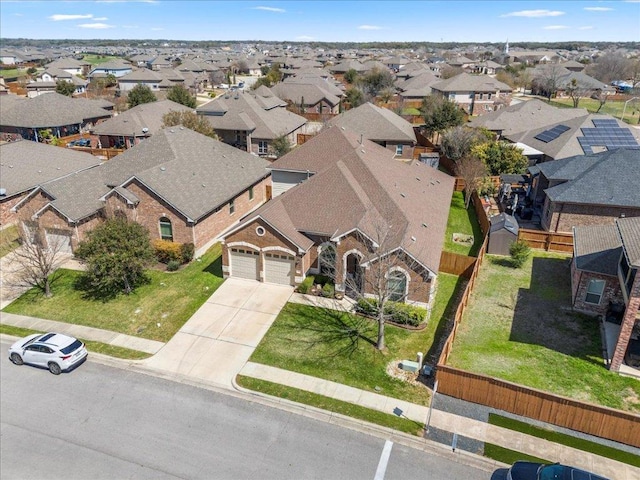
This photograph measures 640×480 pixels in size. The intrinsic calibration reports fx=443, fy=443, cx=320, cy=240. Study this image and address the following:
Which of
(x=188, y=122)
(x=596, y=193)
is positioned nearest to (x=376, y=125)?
(x=188, y=122)

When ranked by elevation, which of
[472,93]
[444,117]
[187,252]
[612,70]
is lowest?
[187,252]

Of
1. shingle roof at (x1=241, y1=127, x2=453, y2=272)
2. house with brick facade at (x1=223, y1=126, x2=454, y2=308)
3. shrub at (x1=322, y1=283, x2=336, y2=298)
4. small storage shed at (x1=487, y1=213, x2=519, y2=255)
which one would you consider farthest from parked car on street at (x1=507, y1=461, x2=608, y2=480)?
small storage shed at (x1=487, y1=213, x2=519, y2=255)

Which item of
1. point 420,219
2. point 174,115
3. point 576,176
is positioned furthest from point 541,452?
point 174,115

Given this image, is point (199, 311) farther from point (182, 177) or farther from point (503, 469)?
point (503, 469)

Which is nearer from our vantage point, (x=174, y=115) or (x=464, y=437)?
(x=464, y=437)

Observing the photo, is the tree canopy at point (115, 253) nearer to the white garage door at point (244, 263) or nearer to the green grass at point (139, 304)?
the green grass at point (139, 304)

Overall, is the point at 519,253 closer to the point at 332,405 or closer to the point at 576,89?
the point at 332,405

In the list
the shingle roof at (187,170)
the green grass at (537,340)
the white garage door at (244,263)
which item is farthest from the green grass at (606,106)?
the white garage door at (244,263)
